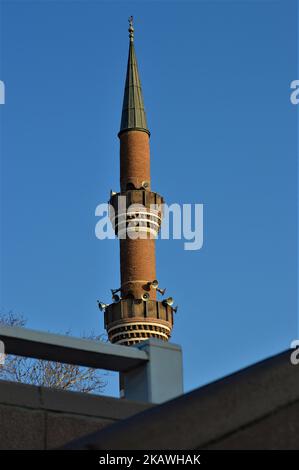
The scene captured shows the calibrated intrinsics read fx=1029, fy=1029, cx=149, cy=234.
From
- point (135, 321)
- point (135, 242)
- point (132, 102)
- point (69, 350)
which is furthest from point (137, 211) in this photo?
point (69, 350)

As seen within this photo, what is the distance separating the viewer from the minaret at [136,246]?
37844 mm

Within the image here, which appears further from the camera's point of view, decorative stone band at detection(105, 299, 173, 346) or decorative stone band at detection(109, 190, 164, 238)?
decorative stone band at detection(109, 190, 164, 238)

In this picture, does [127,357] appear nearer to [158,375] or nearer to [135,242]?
[158,375]

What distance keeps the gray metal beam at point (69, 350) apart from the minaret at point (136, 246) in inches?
1226

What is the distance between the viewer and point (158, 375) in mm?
6203

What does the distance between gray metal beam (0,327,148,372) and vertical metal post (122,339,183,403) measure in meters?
0.05

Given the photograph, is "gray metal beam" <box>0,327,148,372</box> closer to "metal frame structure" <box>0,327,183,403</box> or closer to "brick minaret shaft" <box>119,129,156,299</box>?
"metal frame structure" <box>0,327,183,403</box>

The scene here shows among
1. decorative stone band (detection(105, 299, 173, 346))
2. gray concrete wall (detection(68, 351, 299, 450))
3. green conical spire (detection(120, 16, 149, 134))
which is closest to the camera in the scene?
gray concrete wall (detection(68, 351, 299, 450))

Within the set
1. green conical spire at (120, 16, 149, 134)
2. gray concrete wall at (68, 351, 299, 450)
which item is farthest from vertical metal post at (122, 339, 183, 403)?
green conical spire at (120, 16, 149, 134)

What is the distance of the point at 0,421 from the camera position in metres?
5.26

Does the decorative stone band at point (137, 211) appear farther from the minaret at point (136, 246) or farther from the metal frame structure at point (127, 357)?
the metal frame structure at point (127, 357)

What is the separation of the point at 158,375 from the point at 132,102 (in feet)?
122

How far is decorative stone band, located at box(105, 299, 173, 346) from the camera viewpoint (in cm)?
3772
